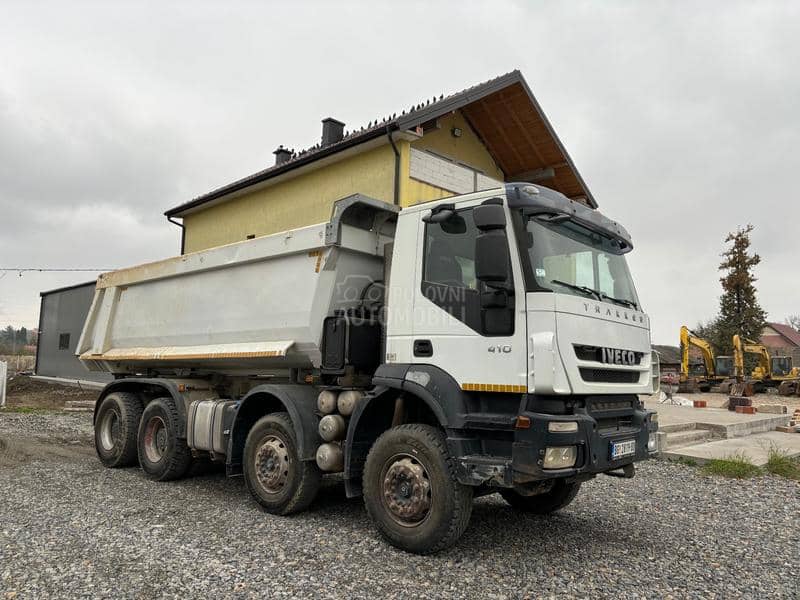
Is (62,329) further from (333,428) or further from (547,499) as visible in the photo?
(547,499)

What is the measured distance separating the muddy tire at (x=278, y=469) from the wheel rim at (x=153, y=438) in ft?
6.62

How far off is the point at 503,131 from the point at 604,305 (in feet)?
30.5

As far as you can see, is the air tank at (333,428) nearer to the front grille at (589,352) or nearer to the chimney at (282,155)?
the front grille at (589,352)

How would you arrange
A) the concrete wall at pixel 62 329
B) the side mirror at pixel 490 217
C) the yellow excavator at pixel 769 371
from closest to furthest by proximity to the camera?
the side mirror at pixel 490 217
the concrete wall at pixel 62 329
the yellow excavator at pixel 769 371

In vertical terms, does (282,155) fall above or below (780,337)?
above

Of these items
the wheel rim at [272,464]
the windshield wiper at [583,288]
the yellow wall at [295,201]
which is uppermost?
the yellow wall at [295,201]

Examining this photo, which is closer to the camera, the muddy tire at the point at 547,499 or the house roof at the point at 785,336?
the muddy tire at the point at 547,499

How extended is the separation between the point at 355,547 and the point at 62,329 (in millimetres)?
21851

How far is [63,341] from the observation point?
22.5 m

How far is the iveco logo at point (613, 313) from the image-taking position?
15.0ft

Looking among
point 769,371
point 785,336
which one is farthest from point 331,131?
point 785,336

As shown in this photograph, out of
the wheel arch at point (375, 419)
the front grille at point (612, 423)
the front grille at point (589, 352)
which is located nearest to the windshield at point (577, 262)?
the front grille at point (589, 352)

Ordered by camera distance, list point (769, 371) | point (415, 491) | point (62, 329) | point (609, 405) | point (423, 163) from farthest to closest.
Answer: point (769, 371)
point (62, 329)
point (423, 163)
point (609, 405)
point (415, 491)

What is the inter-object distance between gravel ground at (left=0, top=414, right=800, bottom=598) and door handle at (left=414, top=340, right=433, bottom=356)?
60.9 inches
